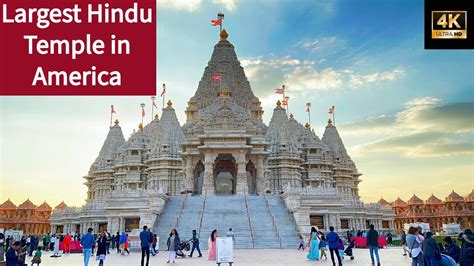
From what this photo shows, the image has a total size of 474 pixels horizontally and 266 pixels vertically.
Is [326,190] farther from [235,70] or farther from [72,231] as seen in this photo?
[235,70]

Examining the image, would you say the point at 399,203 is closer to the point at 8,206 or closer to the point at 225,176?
the point at 225,176

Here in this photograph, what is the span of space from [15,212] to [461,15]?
79.7 m

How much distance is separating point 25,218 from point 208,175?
4505 cm

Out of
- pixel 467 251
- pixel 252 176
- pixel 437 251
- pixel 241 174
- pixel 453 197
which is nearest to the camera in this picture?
pixel 437 251

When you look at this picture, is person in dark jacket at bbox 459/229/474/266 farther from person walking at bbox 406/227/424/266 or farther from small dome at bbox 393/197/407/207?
small dome at bbox 393/197/407/207

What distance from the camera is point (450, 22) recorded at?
35.7ft

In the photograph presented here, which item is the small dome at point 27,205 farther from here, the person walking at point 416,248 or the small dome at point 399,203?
the person walking at point 416,248

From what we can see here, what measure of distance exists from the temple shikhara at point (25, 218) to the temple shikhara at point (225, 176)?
48.0ft

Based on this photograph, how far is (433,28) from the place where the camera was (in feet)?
35.8

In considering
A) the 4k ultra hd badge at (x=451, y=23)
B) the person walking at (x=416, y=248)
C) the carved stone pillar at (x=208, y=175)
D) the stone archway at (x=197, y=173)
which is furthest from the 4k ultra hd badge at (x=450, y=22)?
the stone archway at (x=197, y=173)

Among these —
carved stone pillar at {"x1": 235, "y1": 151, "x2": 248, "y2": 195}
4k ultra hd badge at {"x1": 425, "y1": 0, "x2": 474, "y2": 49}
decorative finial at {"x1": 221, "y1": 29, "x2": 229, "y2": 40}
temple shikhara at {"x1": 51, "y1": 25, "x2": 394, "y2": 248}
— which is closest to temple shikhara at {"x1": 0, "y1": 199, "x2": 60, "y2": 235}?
temple shikhara at {"x1": 51, "y1": 25, "x2": 394, "y2": 248}

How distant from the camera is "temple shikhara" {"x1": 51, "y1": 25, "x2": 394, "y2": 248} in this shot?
102ft

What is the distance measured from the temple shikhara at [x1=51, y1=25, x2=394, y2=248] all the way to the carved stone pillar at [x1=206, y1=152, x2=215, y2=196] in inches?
4.0

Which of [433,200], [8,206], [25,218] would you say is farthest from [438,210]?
[8,206]
